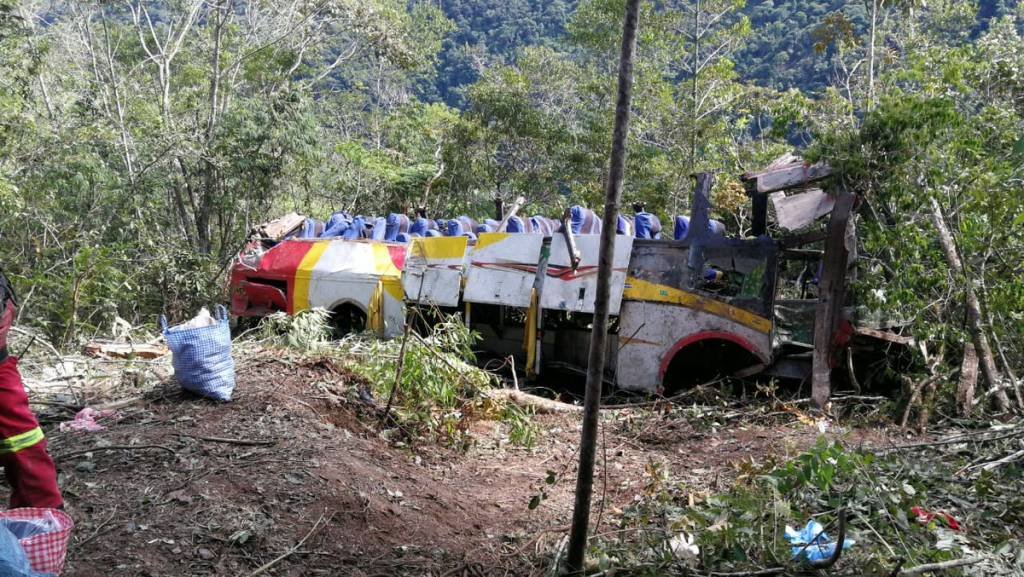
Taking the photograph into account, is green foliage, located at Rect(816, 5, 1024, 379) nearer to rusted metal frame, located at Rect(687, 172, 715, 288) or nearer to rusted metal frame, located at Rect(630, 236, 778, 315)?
rusted metal frame, located at Rect(630, 236, 778, 315)

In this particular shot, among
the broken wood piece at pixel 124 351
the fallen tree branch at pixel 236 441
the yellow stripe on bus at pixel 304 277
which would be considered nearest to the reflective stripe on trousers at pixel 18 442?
the fallen tree branch at pixel 236 441

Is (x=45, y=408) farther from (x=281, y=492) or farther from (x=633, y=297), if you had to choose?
(x=633, y=297)

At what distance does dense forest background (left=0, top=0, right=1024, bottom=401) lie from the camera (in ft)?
21.1

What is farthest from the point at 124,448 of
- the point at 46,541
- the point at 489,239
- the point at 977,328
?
the point at 977,328

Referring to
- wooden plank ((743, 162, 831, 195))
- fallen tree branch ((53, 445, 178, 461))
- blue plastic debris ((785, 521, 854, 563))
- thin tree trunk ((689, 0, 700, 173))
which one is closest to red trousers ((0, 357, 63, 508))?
fallen tree branch ((53, 445, 178, 461))

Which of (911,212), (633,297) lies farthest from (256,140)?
(911,212)

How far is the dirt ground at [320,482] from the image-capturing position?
363 centimetres

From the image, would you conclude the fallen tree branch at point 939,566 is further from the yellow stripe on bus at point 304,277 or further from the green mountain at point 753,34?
the green mountain at point 753,34

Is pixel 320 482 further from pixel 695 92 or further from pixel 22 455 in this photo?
pixel 695 92

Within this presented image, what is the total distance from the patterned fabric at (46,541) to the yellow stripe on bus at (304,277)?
7.00 metres

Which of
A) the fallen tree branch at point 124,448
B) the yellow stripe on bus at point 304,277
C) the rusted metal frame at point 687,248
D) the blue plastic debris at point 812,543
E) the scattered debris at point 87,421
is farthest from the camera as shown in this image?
the yellow stripe on bus at point 304,277

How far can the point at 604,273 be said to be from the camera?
9.98 ft

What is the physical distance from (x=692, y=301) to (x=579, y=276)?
3.72ft

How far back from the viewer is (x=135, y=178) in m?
14.0
